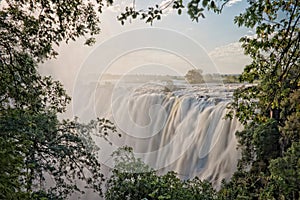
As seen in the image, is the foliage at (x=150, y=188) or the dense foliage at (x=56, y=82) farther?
the foliage at (x=150, y=188)

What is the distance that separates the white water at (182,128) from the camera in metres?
9.72

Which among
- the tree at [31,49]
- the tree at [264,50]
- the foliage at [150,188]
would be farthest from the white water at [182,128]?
the tree at [31,49]

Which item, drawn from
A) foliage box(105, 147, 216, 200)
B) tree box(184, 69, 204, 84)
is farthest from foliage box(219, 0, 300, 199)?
tree box(184, 69, 204, 84)

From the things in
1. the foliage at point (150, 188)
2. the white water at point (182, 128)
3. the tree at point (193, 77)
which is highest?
the tree at point (193, 77)

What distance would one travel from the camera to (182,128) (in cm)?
1108

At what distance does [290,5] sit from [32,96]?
190cm

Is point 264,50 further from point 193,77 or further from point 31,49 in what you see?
point 193,77

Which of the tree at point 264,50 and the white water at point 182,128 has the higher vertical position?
→ the white water at point 182,128

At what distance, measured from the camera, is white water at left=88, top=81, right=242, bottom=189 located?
972cm

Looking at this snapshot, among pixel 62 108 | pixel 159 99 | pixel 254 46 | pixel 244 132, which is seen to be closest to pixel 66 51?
pixel 159 99

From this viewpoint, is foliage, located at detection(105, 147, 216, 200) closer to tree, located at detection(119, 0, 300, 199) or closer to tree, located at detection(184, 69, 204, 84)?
tree, located at detection(119, 0, 300, 199)

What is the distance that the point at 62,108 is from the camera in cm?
277

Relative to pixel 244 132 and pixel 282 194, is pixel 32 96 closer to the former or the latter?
pixel 282 194

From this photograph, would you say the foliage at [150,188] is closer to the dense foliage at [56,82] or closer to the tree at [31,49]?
the dense foliage at [56,82]
